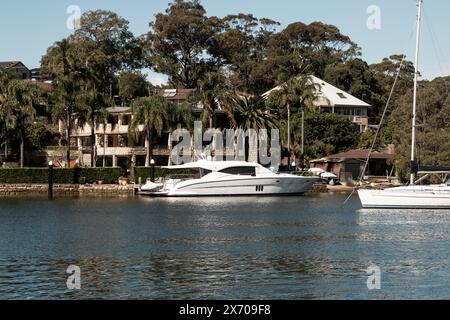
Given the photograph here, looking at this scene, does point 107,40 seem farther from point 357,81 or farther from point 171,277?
point 171,277

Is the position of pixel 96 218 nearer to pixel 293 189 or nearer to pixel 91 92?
pixel 293 189

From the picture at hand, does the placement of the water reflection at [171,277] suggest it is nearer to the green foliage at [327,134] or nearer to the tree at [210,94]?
the tree at [210,94]

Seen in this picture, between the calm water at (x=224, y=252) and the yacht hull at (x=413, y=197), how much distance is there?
30.6 inches

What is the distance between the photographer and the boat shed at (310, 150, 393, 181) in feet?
316

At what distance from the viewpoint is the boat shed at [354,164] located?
3797 inches

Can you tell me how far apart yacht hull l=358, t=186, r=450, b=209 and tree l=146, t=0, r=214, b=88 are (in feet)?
244

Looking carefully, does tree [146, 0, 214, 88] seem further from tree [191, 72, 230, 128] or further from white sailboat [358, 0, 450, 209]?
white sailboat [358, 0, 450, 209]

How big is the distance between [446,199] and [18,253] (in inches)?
1218

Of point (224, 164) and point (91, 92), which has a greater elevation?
point (91, 92)

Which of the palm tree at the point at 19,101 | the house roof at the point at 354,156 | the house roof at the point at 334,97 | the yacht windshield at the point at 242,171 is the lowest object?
the yacht windshield at the point at 242,171

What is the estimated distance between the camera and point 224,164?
7694 centimetres

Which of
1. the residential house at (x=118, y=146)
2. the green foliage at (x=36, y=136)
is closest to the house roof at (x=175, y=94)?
the residential house at (x=118, y=146)

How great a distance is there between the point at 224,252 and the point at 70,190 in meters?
49.7
